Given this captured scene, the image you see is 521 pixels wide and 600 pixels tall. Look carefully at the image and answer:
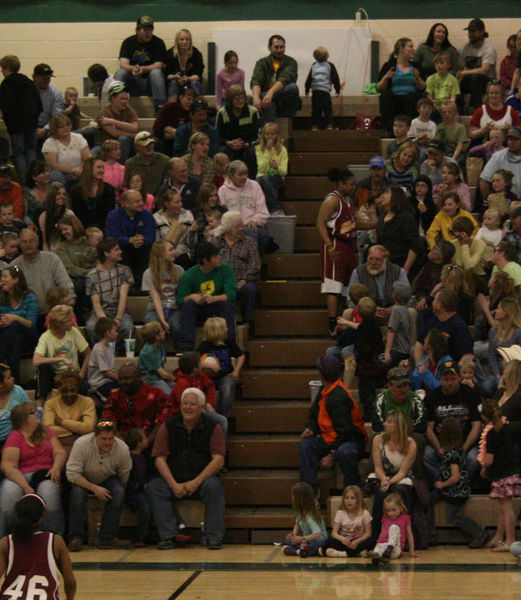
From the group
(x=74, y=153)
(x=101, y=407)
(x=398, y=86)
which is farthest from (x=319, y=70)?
(x=101, y=407)

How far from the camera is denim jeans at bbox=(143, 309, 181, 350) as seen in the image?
11.5 m

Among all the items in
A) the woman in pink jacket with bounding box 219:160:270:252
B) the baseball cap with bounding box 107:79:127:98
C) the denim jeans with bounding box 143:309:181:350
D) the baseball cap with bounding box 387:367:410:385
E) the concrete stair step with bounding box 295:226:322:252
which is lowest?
the baseball cap with bounding box 387:367:410:385

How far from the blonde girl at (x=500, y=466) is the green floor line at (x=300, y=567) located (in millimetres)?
534

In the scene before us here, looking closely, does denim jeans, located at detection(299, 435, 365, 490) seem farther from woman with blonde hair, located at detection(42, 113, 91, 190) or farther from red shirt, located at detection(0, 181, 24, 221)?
woman with blonde hair, located at detection(42, 113, 91, 190)

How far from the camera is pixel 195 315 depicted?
37.4ft

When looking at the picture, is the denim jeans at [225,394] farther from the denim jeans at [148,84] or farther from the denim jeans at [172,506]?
the denim jeans at [148,84]

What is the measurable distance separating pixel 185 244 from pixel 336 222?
4.72 feet

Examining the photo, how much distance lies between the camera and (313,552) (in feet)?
31.4

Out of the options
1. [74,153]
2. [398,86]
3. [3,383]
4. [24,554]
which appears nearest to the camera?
[24,554]

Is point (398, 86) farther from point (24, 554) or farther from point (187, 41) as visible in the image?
point (24, 554)

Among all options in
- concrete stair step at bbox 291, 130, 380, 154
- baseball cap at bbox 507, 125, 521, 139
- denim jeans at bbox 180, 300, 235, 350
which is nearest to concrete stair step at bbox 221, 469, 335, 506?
denim jeans at bbox 180, 300, 235, 350

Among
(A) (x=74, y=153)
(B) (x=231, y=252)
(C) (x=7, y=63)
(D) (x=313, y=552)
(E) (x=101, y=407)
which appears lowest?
(D) (x=313, y=552)

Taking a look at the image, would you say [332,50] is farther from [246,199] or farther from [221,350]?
[221,350]

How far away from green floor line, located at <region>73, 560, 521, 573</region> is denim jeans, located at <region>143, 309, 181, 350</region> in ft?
8.59
